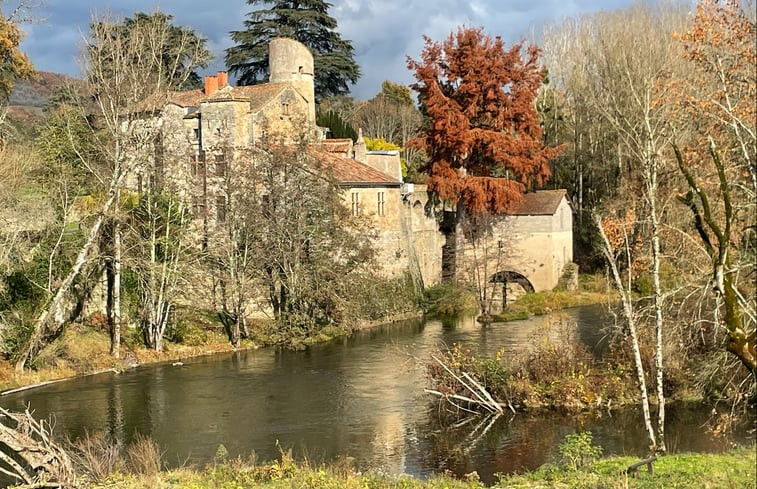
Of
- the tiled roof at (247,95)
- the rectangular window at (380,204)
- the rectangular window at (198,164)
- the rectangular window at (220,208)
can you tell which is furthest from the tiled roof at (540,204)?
the rectangular window at (198,164)

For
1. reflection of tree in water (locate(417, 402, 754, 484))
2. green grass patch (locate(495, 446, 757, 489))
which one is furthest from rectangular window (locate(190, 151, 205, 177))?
green grass patch (locate(495, 446, 757, 489))

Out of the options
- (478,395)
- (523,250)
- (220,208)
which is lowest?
(478,395)

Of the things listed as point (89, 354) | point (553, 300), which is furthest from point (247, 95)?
point (553, 300)

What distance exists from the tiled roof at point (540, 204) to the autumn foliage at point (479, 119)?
73cm

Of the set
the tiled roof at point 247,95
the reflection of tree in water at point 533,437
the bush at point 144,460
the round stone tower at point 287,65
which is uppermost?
the round stone tower at point 287,65

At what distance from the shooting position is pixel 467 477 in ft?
51.7

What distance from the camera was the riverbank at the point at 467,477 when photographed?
12.0m

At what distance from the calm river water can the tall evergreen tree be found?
27210 millimetres

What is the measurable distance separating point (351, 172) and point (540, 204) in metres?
10.7

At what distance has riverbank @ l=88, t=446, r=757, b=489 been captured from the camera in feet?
39.5

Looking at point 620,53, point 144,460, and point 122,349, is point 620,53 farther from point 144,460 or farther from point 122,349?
point 144,460

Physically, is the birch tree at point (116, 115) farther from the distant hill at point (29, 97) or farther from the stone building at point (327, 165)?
the distant hill at point (29, 97)

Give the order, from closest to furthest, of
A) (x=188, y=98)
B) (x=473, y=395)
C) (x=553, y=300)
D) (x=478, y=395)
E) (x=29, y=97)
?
(x=478, y=395)
(x=473, y=395)
(x=188, y=98)
(x=553, y=300)
(x=29, y=97)

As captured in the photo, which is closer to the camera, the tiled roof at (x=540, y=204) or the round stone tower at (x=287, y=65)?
the round stone tower at (x=287, y=65)
